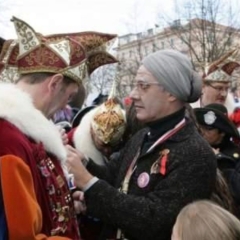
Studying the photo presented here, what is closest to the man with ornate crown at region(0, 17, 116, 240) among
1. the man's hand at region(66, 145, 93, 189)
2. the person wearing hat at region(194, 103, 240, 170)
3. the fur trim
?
the man's hand at region(66, 145, 93, 189)

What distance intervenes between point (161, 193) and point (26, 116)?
835mm

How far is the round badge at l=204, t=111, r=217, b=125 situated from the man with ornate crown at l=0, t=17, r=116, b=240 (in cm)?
168

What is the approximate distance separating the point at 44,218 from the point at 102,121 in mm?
1673

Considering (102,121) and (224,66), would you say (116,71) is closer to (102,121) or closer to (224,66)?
(102,121)

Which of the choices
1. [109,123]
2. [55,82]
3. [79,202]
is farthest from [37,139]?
[109,123]

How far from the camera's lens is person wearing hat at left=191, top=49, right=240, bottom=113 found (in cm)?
593

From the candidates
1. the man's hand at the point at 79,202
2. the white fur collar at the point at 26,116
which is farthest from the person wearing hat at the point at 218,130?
the white fur collar at the point at 26,116

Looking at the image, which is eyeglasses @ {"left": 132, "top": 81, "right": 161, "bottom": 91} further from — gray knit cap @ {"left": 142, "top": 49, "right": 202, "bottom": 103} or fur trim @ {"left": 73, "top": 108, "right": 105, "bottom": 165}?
fur trim @ {"left": 73, "top": 108, "right": 105, "bottom": 165}

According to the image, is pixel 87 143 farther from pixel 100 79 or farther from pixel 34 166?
pixel 100 79

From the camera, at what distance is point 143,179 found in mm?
3057

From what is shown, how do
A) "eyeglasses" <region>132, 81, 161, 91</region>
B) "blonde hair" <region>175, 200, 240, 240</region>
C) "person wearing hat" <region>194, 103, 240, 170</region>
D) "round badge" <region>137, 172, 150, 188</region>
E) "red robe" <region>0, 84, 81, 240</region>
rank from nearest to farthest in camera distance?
"blonde hair" <region>175, 200, 240, 240</region> < "red robe" <region>0, 84, 81, 240</region> < "round badge" <region>137, 172, 150, 188</region> < "eyeglasses" <region>132, 81, 161, 91</region> < "person wearing hat" <region>194, 103, 240, 170</region>

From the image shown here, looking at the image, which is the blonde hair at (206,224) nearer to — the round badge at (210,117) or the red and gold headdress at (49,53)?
the red and gold headdress at (49,53)

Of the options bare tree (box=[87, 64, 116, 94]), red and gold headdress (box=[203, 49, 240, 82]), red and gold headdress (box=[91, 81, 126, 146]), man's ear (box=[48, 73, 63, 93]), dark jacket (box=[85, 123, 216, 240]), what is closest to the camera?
man's ear (box=[48, 73, 63, 93])

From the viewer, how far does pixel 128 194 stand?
3.05 meters
